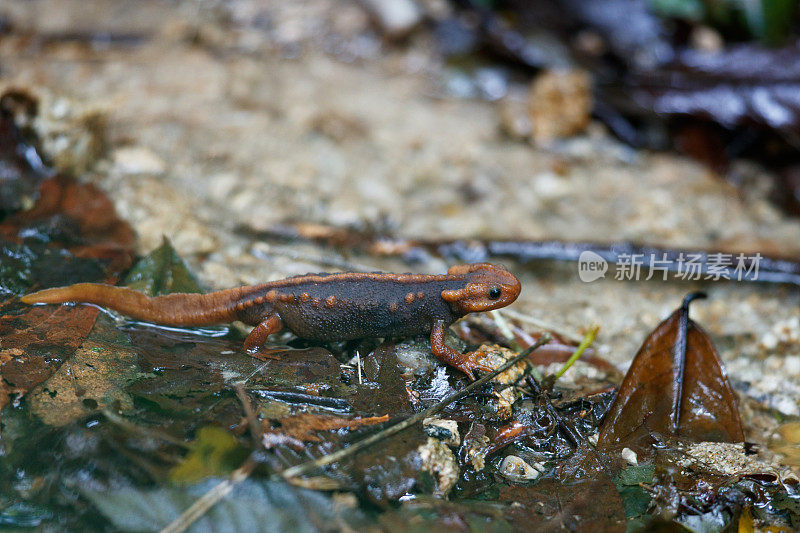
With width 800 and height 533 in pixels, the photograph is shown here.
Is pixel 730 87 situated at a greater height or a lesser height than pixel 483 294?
greater

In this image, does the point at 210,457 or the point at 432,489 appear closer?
the point at 210,457

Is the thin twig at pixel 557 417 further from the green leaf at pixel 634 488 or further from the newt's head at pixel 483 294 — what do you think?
the newt's head at pixel 483 294

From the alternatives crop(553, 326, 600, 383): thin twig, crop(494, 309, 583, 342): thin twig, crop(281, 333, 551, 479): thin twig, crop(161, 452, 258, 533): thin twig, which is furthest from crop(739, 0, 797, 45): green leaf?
crop(161, 452, 258, 533): thin twig

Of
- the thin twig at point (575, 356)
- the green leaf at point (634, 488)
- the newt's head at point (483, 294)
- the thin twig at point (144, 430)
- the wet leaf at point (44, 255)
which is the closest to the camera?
the thin twig at point (144, 430)

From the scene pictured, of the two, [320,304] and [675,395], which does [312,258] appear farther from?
[675,395]

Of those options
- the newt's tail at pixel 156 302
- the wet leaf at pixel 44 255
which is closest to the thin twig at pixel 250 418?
the newt's tail at pixel 156 302

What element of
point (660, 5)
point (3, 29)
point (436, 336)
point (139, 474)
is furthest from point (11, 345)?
point (660, 5)

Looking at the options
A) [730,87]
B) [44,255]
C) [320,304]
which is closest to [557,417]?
[320,304]

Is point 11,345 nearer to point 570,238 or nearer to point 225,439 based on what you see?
point 225,439
